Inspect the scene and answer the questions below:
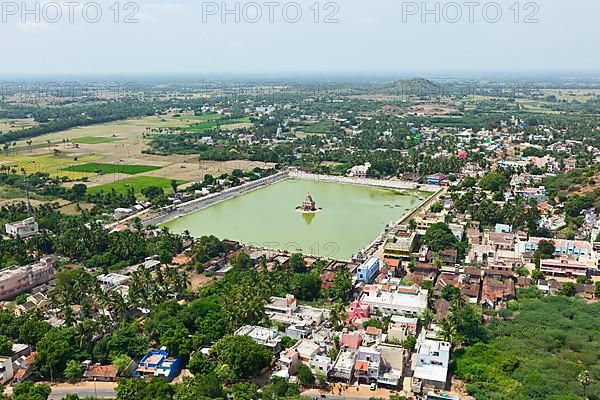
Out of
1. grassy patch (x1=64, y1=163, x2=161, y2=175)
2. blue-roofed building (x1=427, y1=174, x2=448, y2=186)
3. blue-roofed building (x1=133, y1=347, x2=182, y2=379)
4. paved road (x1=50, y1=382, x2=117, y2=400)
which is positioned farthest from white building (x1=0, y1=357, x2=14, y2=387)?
blue-roofed building (x1=427, y1=174, x2=448, y2=186)

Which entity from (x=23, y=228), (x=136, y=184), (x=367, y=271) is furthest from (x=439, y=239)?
(x=136, y=184)

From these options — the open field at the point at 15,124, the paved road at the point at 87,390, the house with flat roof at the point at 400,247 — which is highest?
the open field at the point at 15,124

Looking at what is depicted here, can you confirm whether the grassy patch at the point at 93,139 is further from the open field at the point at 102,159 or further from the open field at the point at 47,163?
the open field at the point at 47,163

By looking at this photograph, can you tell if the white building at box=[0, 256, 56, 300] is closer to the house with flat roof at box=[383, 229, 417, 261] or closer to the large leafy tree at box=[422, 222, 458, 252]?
the house with flat roof at box=[383, 229, 417, 261]

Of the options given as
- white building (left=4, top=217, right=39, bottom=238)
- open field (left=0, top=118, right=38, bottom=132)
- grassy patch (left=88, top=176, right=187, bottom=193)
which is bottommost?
white building (left=4, top=217, right=39, bottom=238)

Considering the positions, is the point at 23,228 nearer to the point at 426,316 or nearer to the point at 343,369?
the point at 343,369

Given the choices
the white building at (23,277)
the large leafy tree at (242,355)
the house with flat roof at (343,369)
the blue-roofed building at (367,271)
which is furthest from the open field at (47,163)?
the house with flat roof at (343,369)
